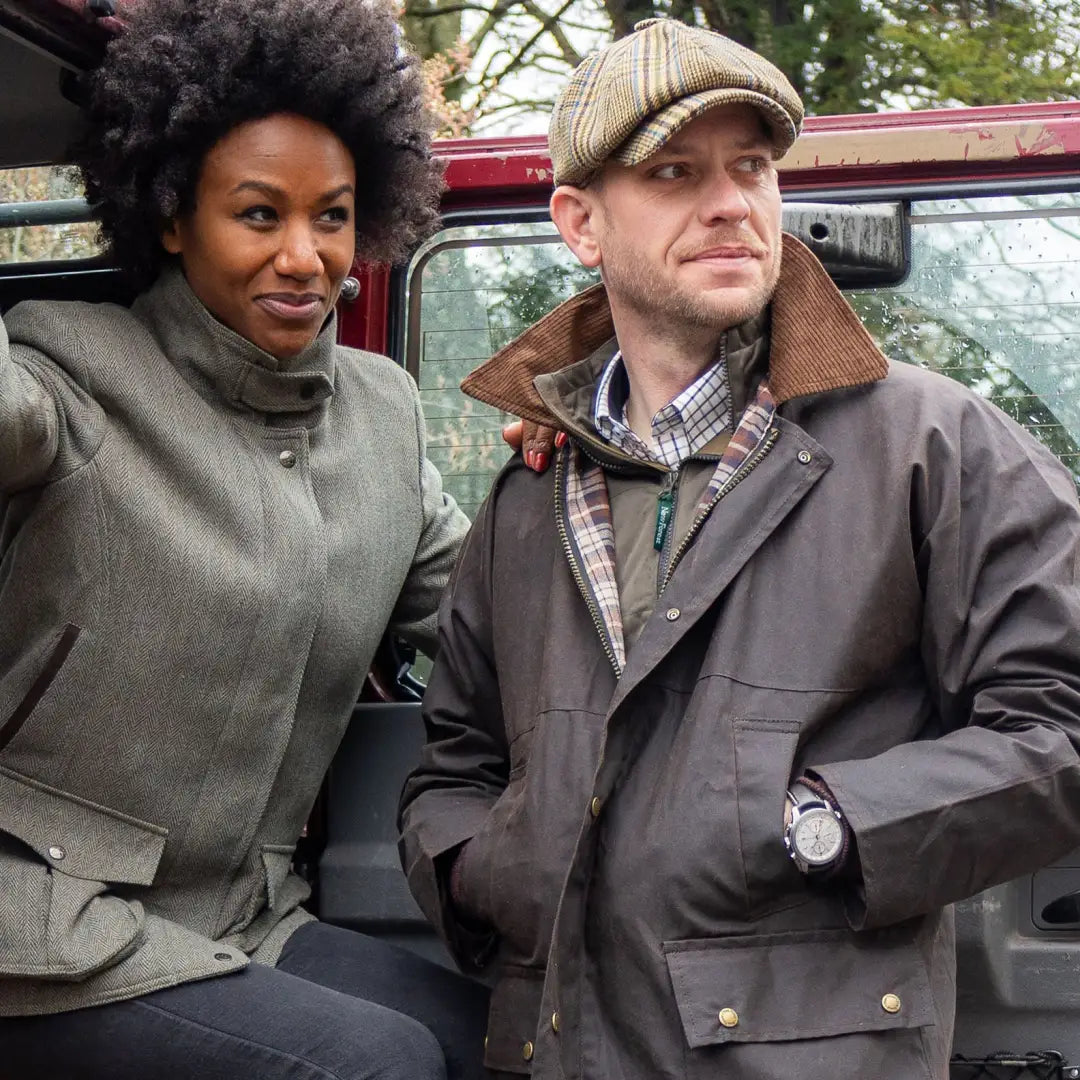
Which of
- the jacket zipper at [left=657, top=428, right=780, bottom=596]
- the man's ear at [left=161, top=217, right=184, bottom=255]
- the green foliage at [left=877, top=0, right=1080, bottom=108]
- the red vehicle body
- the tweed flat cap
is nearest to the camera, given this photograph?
the jacket zipper at [left=657, top=428, right=780, bottom=596]

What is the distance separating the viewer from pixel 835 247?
2832 millimetres

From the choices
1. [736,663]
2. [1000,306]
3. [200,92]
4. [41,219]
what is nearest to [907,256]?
[1000,306]

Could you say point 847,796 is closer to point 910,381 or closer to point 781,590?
point 781,590

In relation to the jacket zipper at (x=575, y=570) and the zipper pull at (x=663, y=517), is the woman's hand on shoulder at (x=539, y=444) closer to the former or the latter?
the jacket zipper at (x=575, y=570)

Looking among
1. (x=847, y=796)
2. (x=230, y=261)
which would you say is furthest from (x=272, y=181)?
(x=847, y=796)

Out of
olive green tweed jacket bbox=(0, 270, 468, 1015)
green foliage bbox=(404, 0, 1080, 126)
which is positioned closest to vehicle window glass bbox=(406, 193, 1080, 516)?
olive green tweed jacket bbox=(0, 270, 468, 1015)

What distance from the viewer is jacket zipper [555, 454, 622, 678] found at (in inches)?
88.1

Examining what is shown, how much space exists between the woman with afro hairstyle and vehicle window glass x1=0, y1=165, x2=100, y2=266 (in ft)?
0.80

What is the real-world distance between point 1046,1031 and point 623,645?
2.97 ft

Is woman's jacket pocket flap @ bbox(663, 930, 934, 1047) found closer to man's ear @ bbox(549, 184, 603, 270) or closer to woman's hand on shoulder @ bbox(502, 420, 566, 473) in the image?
woman's hand on shoulder @ bbox(502, 420, 566, 473)

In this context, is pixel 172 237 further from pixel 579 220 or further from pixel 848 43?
pixel 848 43

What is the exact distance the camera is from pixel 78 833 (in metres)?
2.41

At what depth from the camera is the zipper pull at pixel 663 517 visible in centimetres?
229

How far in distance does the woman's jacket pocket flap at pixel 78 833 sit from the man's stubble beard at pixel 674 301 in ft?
3.22
